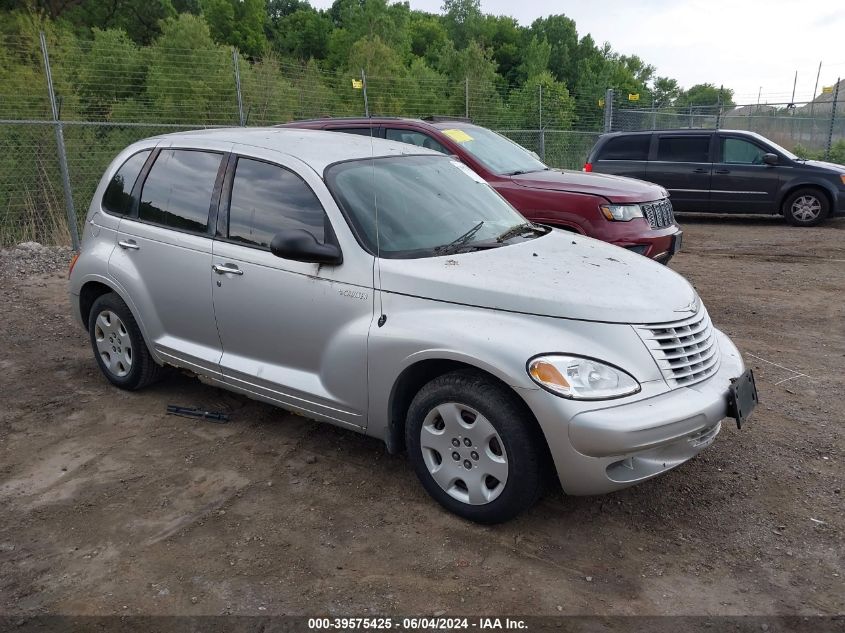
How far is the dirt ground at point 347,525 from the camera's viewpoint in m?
2.91

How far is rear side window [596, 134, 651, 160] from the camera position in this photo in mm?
13375

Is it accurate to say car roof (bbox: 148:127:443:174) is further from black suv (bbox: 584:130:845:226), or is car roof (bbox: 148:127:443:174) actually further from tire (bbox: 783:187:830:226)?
tire (bbox: 783:187:830:226)

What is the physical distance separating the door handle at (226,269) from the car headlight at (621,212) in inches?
159

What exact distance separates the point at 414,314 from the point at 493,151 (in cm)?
507

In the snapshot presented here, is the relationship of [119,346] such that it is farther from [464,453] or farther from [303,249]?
[464,453]

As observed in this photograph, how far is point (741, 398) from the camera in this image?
3496mm

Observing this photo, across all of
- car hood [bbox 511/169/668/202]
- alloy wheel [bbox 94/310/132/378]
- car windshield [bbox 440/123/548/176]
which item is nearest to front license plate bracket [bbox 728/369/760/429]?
car hood [bbox 511/169/668/202]

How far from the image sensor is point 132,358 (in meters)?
4.95

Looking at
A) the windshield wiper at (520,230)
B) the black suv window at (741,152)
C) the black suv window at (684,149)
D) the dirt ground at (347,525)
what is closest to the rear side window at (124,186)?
the dirt ground at (347,525)

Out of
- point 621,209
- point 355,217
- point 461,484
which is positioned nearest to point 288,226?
point 355,217

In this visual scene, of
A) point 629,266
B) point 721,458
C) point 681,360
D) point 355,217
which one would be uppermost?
point 355,217

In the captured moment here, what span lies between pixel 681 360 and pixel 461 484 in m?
1.17

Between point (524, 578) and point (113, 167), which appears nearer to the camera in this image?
point (524, 578)

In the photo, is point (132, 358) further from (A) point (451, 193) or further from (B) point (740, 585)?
(B) point (740, 585)
